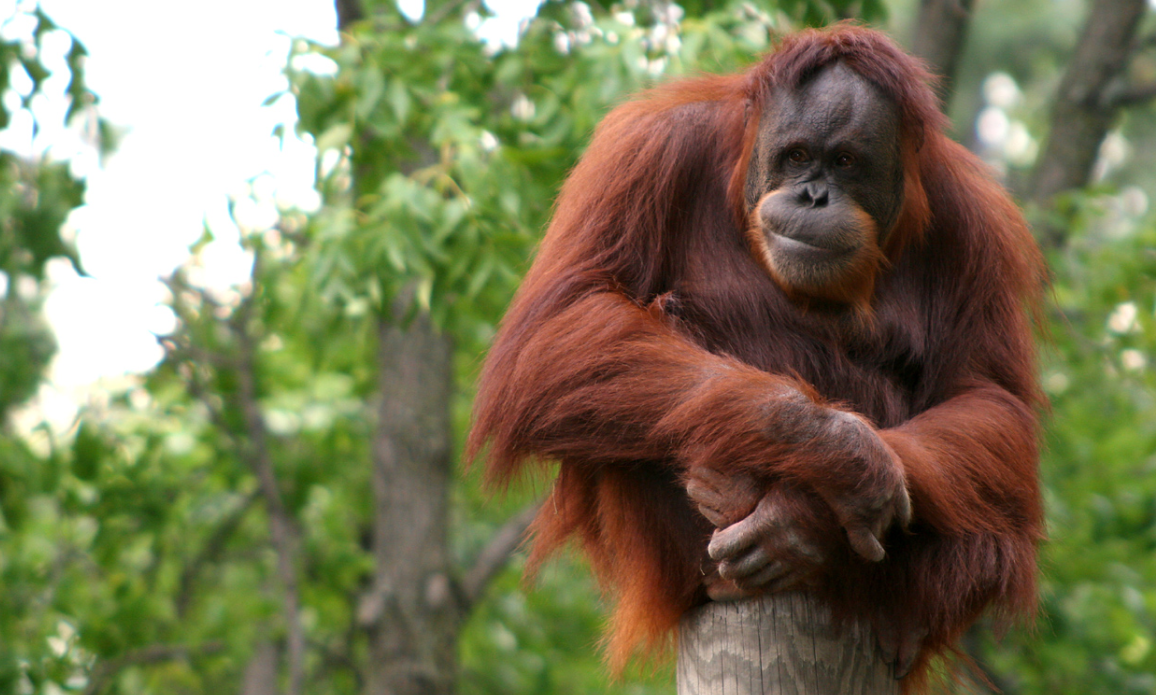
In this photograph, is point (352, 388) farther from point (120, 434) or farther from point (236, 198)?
point (236, 198)

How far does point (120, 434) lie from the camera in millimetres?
4195

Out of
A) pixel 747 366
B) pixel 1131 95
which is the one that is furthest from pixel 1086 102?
pixel 747 366

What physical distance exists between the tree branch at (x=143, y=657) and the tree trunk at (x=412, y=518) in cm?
74

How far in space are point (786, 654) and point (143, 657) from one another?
11.7 feet

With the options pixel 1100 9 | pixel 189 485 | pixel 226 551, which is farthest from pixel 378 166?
pixel 1100 9

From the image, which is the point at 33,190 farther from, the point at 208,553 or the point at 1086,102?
the point at 1086,102

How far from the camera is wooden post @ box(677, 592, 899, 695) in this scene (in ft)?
5.99

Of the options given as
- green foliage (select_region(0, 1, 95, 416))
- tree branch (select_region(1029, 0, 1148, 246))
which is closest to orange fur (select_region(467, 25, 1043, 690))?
green foliage (select_region(0, 1, 95, 416))

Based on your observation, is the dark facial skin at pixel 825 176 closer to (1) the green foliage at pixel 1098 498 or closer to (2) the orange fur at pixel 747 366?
(2) the orange fur at pixel 747 366

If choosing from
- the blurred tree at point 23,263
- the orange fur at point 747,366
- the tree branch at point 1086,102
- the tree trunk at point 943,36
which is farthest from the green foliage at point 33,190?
the tree branch at point 1086,102

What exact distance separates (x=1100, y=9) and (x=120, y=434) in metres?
4.86

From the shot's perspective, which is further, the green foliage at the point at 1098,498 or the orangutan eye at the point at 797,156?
the green foliage at the point at 1098,498

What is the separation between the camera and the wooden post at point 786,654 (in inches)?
71.9

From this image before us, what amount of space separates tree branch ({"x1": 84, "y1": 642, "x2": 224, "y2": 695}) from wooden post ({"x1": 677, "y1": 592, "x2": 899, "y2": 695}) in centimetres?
322
